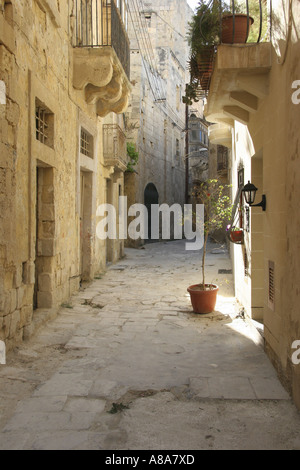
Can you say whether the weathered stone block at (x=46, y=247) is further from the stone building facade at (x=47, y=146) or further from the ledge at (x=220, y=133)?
the ledge at (x=220, y=133)

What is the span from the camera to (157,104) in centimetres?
2203

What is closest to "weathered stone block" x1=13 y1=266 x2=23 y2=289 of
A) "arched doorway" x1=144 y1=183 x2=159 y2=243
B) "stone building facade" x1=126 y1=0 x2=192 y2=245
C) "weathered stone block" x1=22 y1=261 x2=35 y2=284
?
"weathered stone block" x1=22 y1=261 x2=35 y2=284

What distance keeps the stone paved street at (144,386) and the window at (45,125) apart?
2.83 m

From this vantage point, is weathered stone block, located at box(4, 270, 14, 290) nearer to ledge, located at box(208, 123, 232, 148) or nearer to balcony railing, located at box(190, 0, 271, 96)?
balcony railing, located at box(190, 0, 271, 96)

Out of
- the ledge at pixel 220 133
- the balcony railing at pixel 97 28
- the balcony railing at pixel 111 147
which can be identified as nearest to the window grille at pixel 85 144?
the balcony railing at pixel 111 147

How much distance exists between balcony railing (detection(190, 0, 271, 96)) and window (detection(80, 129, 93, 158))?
3819mm

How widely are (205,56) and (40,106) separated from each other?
256 centimetres

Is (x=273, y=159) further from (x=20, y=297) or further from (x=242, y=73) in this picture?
(x=20, y=297)

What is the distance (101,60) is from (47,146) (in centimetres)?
261

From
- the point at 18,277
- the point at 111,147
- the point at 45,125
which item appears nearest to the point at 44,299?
the point at 18,277

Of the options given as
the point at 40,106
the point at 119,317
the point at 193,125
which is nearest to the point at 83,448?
the point at 119,317

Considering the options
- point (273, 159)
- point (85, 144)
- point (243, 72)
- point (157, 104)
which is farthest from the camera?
point (157, 104)

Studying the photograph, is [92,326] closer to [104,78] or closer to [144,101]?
[104,78]

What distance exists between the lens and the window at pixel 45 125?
614 centimetres
